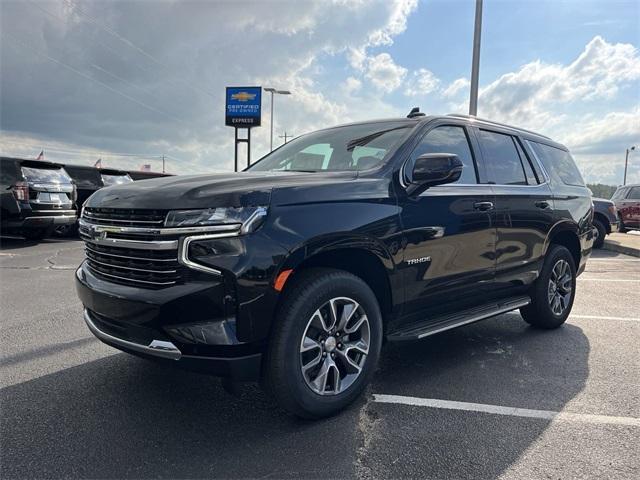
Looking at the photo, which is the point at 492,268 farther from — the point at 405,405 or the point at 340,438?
the point at 340,438

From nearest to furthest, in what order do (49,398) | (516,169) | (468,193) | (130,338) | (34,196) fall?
1. (130,338)
2. (49,398)
3. (468,193)
4. (516,169)
5. (34,196)

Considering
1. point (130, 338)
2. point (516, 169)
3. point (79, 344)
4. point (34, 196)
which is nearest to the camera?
point (130, 338)

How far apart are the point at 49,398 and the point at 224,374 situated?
1413 mm

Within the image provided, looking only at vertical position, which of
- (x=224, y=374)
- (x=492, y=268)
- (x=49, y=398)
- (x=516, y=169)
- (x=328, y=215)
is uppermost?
(x=516, y=169)

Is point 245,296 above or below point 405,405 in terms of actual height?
above

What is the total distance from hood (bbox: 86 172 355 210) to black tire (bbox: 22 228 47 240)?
1009 cm

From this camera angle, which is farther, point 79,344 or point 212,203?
point 79,344

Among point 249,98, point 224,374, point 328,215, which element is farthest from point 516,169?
point 249,98

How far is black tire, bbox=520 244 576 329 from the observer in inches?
188

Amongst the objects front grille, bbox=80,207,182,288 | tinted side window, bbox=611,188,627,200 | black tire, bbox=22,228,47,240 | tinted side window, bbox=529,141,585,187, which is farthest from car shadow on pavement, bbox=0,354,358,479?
tinted side window, bbox=611,188,627,200

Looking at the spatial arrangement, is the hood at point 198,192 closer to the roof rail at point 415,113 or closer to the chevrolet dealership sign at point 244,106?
the roof rail at point 415,113

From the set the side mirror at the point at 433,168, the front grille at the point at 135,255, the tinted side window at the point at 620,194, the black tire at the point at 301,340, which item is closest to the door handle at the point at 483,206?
the side mirror at the point at 433,168

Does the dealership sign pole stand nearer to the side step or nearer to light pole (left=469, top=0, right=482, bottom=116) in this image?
light pole (left=469, top=0, right=482, bottom=116)

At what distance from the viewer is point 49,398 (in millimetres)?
3119
